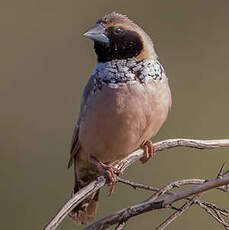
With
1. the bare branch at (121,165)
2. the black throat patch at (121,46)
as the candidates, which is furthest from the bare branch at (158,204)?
the black throat patch at (121,46)

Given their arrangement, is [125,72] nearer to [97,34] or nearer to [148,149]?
[97,34]

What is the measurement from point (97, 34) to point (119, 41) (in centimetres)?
16

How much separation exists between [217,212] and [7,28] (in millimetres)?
5284

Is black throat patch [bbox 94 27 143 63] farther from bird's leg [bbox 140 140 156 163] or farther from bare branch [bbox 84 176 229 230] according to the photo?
bare branch [bbox 84 176 229 230]

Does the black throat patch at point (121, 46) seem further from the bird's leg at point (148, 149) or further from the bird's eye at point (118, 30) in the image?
the bird's leg at point (148, 149)

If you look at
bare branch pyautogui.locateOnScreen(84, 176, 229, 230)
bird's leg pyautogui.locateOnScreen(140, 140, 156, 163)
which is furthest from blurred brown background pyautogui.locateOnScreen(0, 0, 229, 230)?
bare branch pyautogui.locateOnScreen(84, 176, 229, 230)

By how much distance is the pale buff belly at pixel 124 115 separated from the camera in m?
4.30

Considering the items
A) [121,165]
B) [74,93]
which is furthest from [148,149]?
[74,93]

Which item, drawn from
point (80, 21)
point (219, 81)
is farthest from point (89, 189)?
point (80, 21)

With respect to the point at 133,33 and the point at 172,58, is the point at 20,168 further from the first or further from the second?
the point at 133,33

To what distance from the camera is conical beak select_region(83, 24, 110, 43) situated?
445 cm

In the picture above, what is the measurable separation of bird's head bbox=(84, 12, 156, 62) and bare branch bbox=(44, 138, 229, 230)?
64cm

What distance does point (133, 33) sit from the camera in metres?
4.54

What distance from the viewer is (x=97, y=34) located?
447 centimetres
